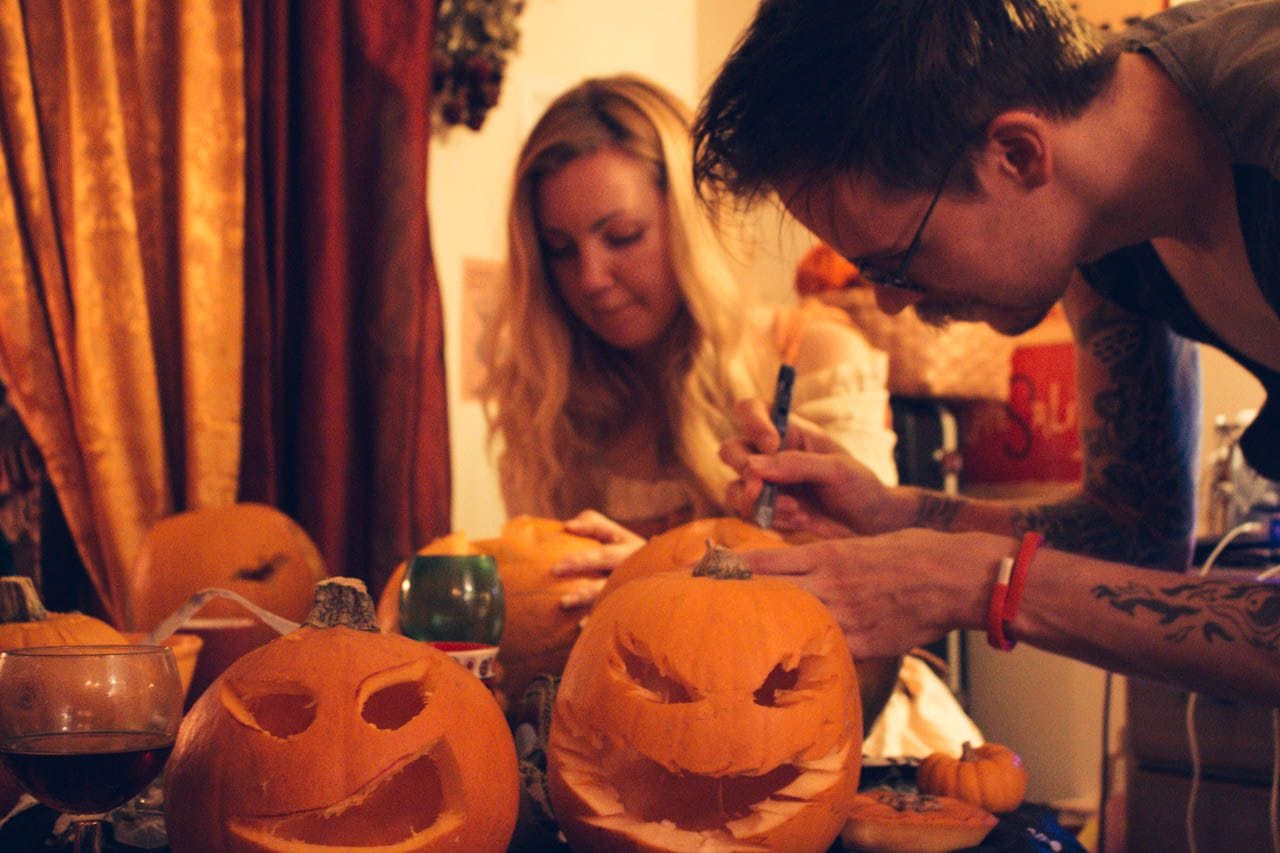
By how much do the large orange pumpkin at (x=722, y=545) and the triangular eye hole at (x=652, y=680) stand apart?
7.7 inches

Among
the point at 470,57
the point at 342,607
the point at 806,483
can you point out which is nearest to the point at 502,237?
the point at 470,57

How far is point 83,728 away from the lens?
622 millimetres

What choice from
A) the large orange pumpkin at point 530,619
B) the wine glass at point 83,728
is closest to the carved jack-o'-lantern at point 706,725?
the wine glass at point 83,728

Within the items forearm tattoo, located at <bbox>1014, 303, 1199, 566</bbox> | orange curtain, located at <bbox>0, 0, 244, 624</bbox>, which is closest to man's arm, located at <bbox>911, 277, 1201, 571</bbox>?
forearm tattoo, located at <bbox>1014, 303, 1199, 566</bbox>

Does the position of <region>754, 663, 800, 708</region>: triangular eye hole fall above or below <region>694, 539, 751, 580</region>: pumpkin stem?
below

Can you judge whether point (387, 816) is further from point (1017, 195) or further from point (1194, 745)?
point (1194, 745)

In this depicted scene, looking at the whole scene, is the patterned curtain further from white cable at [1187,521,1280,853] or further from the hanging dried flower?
A: white cable at [1187,521,1280,853]

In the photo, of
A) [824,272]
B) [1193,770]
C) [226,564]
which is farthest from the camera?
[824,272]

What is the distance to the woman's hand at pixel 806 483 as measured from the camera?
1.12 metres

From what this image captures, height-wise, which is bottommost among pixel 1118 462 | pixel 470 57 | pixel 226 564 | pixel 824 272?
pixel 226 564

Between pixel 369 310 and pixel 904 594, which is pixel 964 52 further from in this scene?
pixel 369 310

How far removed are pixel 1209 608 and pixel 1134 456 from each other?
1.73 feet

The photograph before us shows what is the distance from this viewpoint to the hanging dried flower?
2.57 meters

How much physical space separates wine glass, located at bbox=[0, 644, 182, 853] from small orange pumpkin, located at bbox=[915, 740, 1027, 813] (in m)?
0.50
